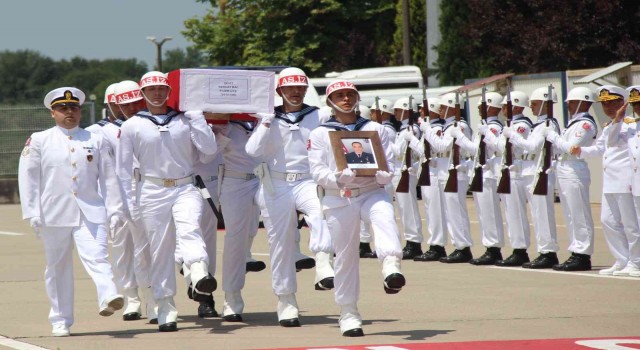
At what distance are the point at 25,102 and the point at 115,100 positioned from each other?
24.8m

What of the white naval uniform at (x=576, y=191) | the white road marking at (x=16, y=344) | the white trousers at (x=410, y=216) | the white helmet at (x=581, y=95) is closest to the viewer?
the white road marking at (x=16, y=344)

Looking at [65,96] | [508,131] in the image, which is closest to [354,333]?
[65,96]

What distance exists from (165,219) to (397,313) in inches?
91.1

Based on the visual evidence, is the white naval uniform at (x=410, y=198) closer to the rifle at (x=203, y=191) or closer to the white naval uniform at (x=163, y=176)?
the rifle at (x=203, y=191)

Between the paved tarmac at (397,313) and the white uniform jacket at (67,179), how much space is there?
100 cm

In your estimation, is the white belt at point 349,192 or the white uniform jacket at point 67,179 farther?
the white uniform jacket at point 67,179

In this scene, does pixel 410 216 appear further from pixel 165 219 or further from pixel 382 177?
pixel 382 177

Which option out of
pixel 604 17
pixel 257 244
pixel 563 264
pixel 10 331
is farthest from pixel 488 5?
pixel 10 331

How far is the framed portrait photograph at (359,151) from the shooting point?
10977 mm

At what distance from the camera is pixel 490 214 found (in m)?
17.3

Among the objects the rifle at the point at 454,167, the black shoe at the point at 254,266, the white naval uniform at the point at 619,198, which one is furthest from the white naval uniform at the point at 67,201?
the rifle at the point at 454,167

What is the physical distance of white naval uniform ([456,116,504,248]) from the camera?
1716cm

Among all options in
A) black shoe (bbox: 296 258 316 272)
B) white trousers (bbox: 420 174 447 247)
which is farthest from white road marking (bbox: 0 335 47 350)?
white trousers (bbox: 420 174 447 247)

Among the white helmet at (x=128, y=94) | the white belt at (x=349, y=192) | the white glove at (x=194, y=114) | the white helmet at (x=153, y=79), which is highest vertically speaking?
the white helmet at (x=153, y=79)
